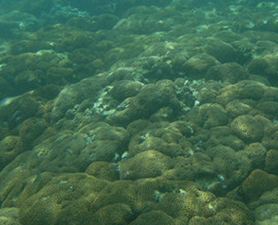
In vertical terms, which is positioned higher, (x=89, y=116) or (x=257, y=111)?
(x=257, y=111)

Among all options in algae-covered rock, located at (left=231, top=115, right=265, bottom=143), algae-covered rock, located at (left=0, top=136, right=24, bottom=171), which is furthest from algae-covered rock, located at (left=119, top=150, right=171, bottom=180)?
algae-covered rock, located at (left=0, top=136, right=24, bottom=171)

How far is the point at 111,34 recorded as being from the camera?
15.8 m

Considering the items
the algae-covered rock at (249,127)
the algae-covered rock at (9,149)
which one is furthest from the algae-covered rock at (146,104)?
the algae-covered rock at (9,149)

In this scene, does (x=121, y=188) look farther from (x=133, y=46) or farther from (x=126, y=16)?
(x=126, y=16)

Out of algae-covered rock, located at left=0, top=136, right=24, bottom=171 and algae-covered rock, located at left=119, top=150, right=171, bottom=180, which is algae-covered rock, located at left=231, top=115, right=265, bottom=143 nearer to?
algae-covered rock, located at left=119, top=150, right=171, bottom=180

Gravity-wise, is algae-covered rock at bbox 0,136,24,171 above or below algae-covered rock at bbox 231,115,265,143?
below

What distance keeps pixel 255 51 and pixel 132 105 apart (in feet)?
21.0

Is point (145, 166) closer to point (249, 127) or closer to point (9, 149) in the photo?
point (249, 127)

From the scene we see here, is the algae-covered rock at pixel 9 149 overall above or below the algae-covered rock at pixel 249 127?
below

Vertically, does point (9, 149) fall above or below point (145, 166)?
below

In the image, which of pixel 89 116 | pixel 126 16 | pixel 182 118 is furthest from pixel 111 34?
pixel 182 118

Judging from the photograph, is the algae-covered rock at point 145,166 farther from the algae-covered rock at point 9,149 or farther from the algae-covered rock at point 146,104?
the algae-covered rock at point 9,149

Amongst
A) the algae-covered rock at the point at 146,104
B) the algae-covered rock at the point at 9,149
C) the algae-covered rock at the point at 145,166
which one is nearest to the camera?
the algae-covered rock at the point at 145,166

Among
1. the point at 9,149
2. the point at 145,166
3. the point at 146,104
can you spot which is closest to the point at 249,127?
the point at 145,166
